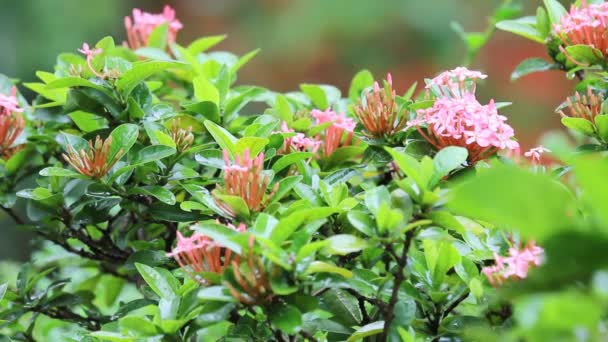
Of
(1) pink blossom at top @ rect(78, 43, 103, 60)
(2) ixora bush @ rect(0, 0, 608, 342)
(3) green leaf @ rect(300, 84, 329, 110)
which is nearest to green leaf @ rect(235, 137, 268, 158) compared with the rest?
(2) ixora bush @ rect(0, 0, 608, 342)

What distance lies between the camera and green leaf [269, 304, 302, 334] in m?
0.87

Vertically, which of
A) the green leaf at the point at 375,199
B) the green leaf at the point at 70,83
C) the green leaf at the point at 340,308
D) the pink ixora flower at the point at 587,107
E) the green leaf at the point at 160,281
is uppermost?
the green leaf at the point at 70,83

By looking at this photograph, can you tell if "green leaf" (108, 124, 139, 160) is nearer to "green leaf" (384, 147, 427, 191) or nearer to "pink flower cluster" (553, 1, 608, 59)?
"green leaf" (384, 147, 427, 191)

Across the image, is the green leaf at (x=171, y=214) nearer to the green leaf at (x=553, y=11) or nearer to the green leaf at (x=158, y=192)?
the green leaf at (x=158, y=192)

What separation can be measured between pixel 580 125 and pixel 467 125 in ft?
0.73

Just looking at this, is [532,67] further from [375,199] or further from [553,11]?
[375,199]

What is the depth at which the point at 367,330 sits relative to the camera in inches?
37.7

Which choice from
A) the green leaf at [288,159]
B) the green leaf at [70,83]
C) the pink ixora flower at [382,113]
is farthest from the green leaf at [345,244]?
the green leaf at [70,83]

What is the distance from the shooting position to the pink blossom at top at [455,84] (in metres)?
1.15

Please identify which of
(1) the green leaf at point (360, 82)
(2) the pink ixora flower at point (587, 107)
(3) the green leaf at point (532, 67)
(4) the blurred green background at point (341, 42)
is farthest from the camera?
(4) the blurred green background at point (341, 42)

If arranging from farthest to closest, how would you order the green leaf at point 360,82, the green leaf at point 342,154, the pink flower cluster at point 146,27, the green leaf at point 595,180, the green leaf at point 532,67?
the pink flower cluster at point 146,27 < the green leaf at point 360,82 < the green leaf at point 532,67 < the green leaf at point 342,154 < the green leaf at point 595,180

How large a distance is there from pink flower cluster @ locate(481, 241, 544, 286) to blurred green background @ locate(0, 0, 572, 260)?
430 centimetres

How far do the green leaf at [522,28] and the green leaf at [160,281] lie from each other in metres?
0.76

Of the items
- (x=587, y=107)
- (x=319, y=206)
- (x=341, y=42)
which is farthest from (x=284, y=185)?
(x=341, y=42)
